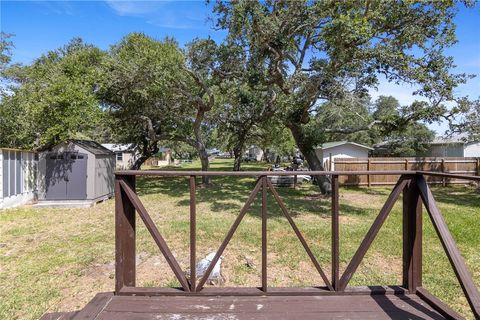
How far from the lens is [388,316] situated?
2.11 meters

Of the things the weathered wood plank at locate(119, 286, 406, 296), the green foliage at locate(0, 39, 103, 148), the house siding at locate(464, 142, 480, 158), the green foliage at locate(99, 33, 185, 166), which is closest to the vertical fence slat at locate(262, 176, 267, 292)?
the weathered wood plank at locate(119, 286, 406, 296)

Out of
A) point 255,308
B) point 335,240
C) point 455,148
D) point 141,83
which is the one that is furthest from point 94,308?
point 455,148

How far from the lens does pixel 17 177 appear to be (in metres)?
8.32

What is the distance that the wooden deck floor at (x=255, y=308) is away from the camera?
2119 mm

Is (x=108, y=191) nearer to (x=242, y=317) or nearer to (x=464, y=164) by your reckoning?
(x=242, y=317)

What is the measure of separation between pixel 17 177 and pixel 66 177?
118 centimetres

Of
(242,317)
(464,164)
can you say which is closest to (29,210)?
(242,317)

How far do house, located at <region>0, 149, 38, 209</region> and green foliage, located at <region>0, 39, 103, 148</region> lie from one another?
0.68m

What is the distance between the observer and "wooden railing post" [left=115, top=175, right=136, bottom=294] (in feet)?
7.89

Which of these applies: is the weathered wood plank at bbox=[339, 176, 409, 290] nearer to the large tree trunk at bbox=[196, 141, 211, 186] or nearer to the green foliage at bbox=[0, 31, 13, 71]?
the large tree trunk at bbox=[196, 141, 211, 186]

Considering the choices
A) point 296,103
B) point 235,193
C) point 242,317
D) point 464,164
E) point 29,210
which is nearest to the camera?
point 242,317

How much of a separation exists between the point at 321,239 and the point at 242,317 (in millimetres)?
3487

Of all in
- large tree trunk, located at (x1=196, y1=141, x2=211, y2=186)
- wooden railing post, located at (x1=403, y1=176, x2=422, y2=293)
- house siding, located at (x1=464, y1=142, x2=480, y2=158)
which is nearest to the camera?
wooden railing post, located at (x1=403, y1=176, x2=422, y2=293)

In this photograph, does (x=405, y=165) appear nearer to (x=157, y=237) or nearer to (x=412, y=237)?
(x=412, y=237)
